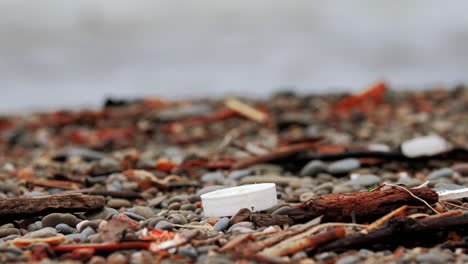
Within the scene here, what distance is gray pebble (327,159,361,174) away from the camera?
502 cm

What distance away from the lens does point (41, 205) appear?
11.2 feet

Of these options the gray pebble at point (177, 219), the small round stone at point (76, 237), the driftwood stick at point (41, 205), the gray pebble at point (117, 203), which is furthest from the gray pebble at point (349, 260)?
the gray pebble at point (117, 203)

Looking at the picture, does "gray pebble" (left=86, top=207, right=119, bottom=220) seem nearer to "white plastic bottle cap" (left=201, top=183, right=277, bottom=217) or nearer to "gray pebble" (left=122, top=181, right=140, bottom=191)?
"white plastic bottle cap" (left=201, top=183, right=277, bottom=217)

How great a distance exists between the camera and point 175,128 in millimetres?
9789

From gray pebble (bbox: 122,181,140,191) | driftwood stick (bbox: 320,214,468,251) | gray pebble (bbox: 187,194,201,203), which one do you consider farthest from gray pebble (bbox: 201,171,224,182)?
driftwood stick (bbox: 320,214,468,251)

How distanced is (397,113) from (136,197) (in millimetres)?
7207

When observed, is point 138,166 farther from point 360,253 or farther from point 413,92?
point 413,92

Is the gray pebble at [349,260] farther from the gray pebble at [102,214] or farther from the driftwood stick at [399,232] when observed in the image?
the gray pebble at [102,214]

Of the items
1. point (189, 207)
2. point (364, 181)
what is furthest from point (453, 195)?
point (189, 207)

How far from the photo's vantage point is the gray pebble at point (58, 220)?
329cm

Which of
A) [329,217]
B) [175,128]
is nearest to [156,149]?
[175,128]

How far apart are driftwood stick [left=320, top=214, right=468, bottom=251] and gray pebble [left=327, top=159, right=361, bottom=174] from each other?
2209 millimetres

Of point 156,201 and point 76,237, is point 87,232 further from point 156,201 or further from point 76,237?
point 156,201

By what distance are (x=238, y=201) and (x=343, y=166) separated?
203 centimetres
